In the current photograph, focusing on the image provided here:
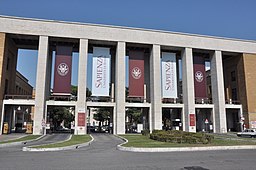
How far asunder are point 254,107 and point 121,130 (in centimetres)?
2346

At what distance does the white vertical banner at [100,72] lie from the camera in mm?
37875

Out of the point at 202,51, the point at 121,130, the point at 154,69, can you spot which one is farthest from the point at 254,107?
the point at 121,130

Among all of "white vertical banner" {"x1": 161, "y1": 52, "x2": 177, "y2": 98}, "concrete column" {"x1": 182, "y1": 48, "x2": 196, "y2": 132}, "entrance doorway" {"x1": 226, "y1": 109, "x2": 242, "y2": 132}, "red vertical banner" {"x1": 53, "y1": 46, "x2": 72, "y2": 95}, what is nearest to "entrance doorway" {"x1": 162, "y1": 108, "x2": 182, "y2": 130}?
"concrete column" {"x1": 182, "y1": 48, "x2": 196, "y2": 132}

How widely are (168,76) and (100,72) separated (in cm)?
1151

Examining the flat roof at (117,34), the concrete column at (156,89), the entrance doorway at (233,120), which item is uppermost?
the flat roof at (117,34)

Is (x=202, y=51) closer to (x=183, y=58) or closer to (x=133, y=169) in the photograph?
(x=183, y=58)

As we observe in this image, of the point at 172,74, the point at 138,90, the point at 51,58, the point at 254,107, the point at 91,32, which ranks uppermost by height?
the point at 91,32

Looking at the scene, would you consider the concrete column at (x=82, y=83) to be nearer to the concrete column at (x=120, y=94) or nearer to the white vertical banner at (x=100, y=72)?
the white vertical banner at (x=100, y=72)

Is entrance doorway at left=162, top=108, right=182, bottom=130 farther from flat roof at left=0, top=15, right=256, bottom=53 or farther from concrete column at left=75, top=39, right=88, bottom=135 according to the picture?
concrete column at left=75, top=39, right=88, bottom=135

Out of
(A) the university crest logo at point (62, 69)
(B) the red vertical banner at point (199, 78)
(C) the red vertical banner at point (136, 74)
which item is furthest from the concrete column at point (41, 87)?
(B) the red vertical banner at point (199, 78)

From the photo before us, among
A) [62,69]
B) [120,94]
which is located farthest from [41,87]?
[120,94]

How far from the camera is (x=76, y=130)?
3503 cm

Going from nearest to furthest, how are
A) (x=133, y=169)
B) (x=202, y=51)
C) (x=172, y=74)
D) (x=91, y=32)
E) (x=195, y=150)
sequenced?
(x=133, y=169)
(x=195, y=150)
(x=91, y=32)
(x=172, y=74)
(x=202, y=51)

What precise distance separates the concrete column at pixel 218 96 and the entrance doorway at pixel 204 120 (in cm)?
140
